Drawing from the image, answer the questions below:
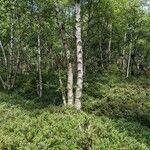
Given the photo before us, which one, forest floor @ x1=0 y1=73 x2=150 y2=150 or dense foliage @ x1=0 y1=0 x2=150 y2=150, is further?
dense foliage @ x1=0 y1=0 x2=150 y2=150

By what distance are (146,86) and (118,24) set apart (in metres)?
11.1

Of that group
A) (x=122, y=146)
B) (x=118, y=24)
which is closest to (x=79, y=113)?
(x=122, y=146)

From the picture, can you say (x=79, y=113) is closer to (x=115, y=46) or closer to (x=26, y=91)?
(x=26, y=91)

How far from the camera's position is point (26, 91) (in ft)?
114

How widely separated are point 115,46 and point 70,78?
37.9 metres

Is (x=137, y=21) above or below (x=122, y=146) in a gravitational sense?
above

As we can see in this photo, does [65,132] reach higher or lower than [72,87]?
lower

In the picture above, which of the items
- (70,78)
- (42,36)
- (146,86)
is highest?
(42,36)

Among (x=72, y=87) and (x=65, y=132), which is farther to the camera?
(x=72, y=87)

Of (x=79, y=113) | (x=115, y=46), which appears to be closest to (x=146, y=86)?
(x=115, y=46)

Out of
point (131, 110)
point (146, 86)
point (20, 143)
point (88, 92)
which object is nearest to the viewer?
point (20, 143)

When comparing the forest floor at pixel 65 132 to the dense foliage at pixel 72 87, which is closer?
the forest floor at pixel 65 132

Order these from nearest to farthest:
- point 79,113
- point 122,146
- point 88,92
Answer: point 122,146
point 79,113
point 88,92

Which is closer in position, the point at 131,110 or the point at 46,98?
the point at 131,110
